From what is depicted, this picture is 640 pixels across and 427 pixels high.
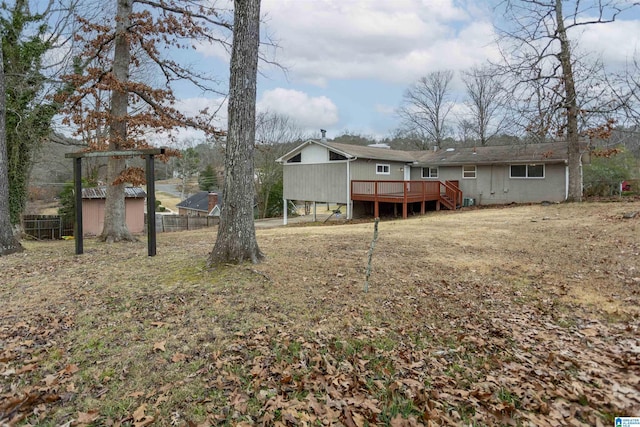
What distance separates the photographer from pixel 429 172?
24.1 metres

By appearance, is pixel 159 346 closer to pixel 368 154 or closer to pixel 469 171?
pixel 368 154

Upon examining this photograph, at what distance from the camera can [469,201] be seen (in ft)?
72.5

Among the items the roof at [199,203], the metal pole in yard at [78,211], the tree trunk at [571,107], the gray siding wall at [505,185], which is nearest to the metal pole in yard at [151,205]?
the metal pole in yard at [78,211]

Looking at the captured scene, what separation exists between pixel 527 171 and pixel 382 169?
7675 mm

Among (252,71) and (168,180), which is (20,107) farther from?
(168,180)

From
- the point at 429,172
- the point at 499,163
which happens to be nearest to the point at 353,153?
the point at 429,172

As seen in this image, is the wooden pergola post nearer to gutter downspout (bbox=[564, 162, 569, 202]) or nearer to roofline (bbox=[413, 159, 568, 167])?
roofline (bbox=[413, 159, 568, 167])

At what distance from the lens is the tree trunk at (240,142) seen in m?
5.58

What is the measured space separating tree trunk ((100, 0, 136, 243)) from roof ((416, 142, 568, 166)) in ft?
56.8

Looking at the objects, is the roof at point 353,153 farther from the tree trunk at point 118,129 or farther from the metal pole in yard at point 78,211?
the metal pole in yard at point 78,211

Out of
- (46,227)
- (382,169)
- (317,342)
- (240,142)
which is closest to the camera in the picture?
(317,342)

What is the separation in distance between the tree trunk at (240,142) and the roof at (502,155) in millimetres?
16966

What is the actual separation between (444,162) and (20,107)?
2001 centimetres

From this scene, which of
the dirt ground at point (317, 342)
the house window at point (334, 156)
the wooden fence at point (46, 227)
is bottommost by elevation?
the dirt ground at point (317, 342)
